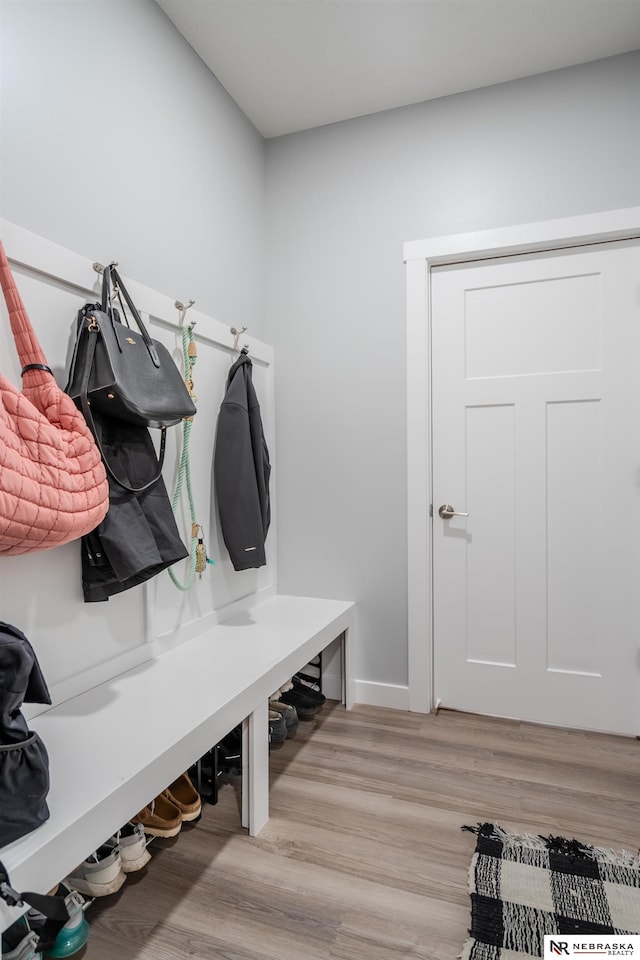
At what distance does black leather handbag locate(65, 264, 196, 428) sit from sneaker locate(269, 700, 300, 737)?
125cm

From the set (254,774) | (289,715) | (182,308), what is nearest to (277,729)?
(289,715)

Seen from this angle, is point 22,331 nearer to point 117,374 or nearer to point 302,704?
point 117,374

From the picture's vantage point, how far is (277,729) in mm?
2139

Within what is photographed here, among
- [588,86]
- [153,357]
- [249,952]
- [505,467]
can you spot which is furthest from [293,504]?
[588,86]

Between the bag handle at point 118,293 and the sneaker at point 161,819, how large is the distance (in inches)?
51.4

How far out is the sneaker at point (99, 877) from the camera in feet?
4.51

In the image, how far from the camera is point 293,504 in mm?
2742

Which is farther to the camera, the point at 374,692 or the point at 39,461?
the point at 374,692

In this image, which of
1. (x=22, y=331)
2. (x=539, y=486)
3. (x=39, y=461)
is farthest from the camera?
(x=539, y=486)

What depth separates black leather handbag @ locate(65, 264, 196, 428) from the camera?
4.94 feet

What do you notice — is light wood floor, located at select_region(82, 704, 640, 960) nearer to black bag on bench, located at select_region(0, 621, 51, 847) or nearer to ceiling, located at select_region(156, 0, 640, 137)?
black bag on bench, located at select_region(0, 621, 51, 847)

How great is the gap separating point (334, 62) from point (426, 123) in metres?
0.48

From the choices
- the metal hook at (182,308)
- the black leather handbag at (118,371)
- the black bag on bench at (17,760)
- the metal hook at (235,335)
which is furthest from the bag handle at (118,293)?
the black bag on bench at (17,760)

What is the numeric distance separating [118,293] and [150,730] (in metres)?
1.23
